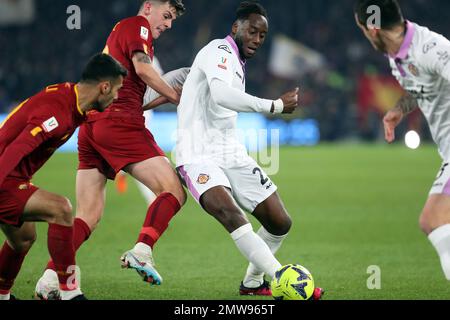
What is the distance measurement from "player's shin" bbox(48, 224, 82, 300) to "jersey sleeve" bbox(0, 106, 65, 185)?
2.05ft

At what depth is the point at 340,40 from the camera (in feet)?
103

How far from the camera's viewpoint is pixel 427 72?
5.70 metres

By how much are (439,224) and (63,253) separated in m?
2.52

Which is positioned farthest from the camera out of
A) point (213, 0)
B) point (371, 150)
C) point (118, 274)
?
point (213, 0)

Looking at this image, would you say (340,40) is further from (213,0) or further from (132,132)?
(132,132)

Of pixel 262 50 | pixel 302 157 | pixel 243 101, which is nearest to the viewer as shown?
pixel 243 101

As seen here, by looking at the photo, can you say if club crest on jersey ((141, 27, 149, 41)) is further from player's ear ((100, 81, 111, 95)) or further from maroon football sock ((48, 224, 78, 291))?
maroon football sock ((48, 224, 78, 291))

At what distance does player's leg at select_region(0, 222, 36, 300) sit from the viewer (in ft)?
19.9

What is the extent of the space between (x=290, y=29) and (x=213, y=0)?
120 inches

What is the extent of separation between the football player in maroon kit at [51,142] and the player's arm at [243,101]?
0.77m

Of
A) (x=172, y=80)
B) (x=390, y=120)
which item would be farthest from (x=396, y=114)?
(x=172, y=80)

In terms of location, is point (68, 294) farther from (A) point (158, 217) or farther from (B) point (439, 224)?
(B) point (439, 224)

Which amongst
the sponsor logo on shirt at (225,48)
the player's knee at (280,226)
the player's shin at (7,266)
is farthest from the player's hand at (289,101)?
the player's shin at (7,266)
